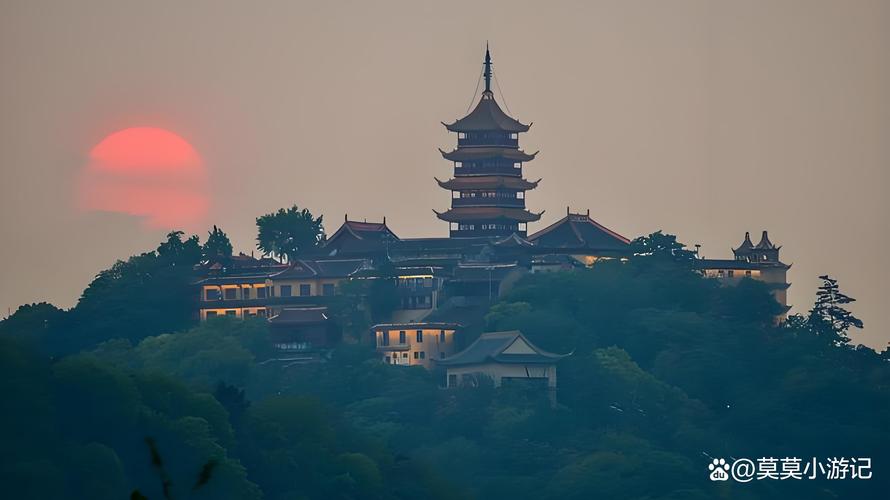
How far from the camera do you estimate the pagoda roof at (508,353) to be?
78.8m

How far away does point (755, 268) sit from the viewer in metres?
91.8

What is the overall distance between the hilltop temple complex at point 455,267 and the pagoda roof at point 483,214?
0.04 m

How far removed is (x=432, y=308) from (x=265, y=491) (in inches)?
970

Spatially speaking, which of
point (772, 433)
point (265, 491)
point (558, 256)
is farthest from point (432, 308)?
point (265, 491)

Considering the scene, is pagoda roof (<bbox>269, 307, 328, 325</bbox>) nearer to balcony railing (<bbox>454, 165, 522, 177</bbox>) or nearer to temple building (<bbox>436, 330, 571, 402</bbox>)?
temple building (<bbox>436, 330, 571, 402</bbox>)

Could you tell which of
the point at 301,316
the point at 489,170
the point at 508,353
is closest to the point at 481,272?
the point at 301,316

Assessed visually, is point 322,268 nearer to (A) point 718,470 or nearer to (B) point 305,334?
(B) point 305,334

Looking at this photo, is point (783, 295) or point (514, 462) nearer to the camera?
point (514, 462)

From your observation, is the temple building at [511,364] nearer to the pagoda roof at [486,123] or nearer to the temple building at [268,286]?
the temple building at [268,286]

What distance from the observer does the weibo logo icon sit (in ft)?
254

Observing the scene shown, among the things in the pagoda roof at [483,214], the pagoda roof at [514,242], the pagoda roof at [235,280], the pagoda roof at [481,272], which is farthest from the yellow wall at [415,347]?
→ the pagoda roof at [483,214]

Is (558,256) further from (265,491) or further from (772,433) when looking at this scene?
(265,491)

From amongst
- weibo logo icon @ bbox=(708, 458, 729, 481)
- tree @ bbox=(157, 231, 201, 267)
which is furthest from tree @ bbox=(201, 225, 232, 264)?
weibo logo icon @ bbox=(708, 458, 729, 481)

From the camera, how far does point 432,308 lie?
8550 centimetres
